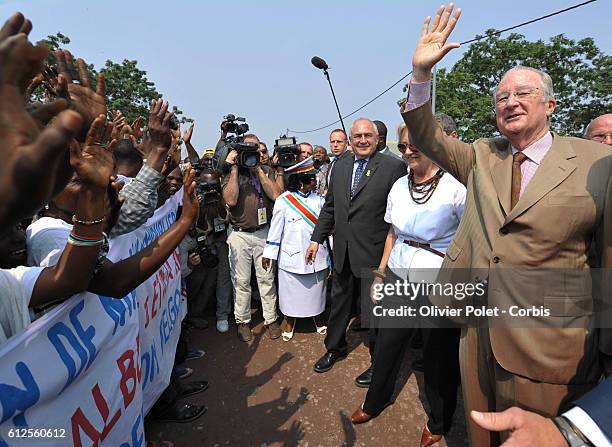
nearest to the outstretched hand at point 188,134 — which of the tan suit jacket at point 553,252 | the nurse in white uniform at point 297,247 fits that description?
the nurse in white uniform at point 297,247

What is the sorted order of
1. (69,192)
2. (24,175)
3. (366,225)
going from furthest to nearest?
(366,225)
(69,192)
(24,175)

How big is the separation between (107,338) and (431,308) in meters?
1.81

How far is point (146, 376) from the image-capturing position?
2164mm

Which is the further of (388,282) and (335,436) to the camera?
(388,282)

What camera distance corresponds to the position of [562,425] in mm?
832

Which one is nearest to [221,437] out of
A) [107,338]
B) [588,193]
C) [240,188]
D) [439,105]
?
[107,338]

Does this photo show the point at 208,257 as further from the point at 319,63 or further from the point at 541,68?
the point at 541,68

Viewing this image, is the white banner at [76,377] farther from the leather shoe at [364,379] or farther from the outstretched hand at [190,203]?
the leather shoe at [364,379]

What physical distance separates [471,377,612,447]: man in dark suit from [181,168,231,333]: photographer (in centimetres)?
314

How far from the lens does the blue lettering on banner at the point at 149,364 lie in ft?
6.99

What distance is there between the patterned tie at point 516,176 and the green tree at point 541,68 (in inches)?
822

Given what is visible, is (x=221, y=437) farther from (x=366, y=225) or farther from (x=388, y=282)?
(x=366, y=225)

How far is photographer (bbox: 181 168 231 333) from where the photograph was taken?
146 inches

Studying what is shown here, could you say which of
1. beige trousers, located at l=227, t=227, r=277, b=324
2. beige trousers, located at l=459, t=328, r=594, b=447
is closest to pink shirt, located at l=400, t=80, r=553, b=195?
beige trousers, located at l=459, t=328, r=594, b=447
